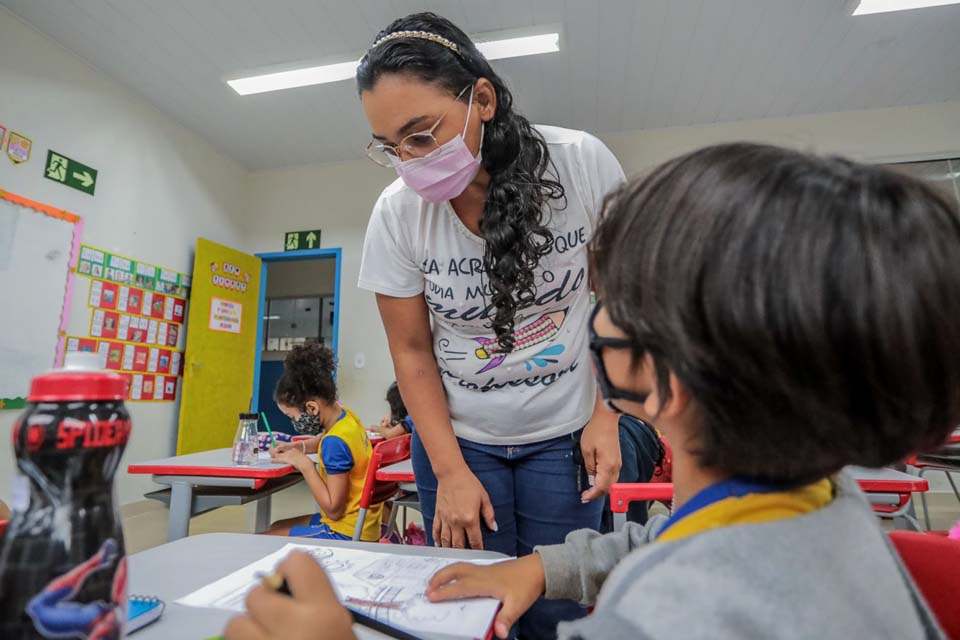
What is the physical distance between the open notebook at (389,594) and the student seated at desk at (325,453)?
3.79ft

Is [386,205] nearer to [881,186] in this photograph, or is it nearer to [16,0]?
[881,186]

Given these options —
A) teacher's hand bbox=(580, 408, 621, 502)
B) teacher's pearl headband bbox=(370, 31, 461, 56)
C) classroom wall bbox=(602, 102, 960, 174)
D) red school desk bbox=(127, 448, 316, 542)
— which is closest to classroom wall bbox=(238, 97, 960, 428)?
classroom wall bbox=(602, 102, 960, 174)

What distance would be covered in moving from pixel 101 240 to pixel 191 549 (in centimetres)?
351

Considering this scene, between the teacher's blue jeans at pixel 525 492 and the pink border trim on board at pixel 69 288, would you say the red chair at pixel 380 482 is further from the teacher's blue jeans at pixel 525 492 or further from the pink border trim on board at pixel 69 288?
the pink border trim on board at pixel 69 288

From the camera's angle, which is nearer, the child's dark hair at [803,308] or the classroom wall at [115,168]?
the child's dark hair at [803,308]

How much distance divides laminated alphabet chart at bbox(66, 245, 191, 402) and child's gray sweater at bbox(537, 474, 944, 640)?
354 centimetres

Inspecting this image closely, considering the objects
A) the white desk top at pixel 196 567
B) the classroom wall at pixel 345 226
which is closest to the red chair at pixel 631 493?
the white desk top at pixel 196 567

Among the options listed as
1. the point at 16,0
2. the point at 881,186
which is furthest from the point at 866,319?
the point at 16,0

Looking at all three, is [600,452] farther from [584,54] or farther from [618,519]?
[584,54]

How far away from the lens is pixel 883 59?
11.6 ft

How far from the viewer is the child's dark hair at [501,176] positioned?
2.94 feet

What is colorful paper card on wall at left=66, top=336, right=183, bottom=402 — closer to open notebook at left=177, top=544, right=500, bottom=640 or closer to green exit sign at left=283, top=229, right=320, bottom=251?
green exit sign at left=283, top=229, right=320, bottom=251

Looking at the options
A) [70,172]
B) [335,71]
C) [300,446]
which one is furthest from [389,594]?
[70,172]

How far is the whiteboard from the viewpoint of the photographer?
2863 millimetres
